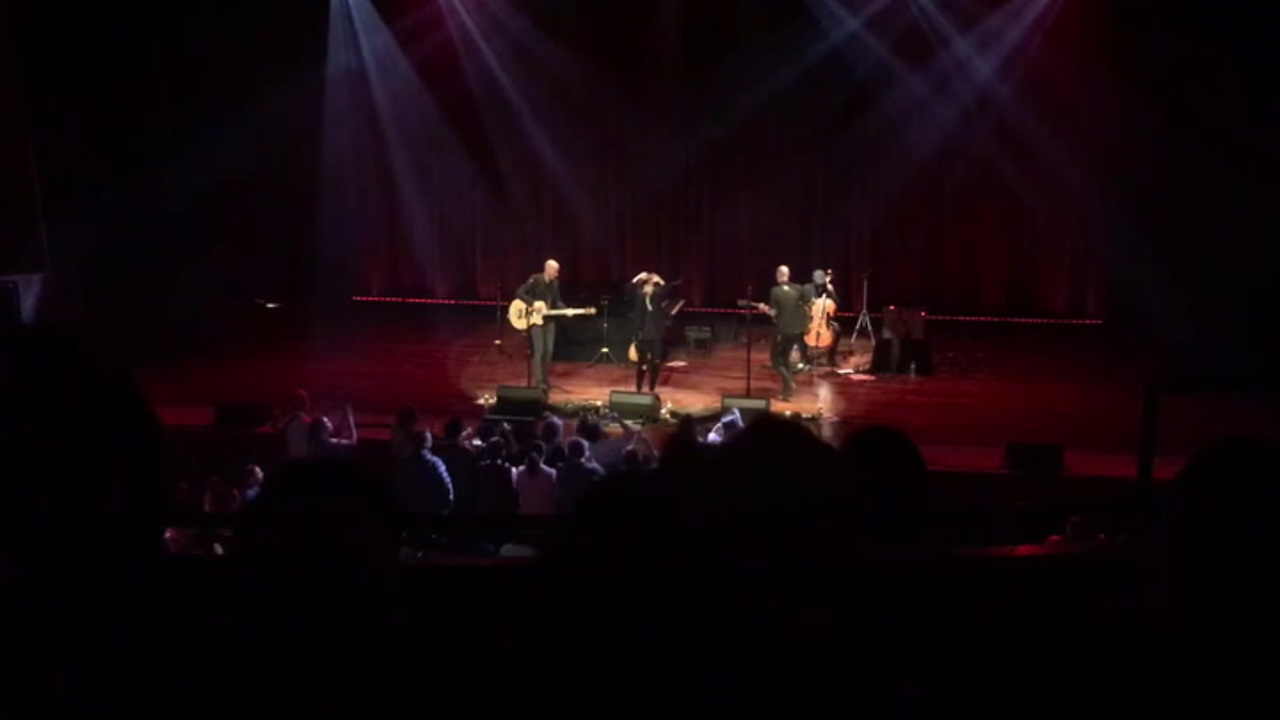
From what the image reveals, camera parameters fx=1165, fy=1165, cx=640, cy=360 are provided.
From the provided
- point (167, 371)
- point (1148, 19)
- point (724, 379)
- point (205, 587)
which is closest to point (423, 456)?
point (205, 587)

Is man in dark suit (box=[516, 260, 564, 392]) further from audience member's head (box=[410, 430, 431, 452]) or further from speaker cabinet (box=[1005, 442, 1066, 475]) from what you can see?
audience member's head (box=[410, 430, 431, 452])

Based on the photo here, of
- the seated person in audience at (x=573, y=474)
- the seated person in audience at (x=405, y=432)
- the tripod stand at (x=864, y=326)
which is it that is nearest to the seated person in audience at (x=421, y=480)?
the seated person in audience at (x=405, y=432)

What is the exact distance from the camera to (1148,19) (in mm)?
15625

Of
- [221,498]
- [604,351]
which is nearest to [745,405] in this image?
[604,351]

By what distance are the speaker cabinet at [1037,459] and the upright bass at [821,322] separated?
4863 millimetres

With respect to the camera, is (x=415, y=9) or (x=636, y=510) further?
(x=415, y=9)

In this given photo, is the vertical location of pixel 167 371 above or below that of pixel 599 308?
below

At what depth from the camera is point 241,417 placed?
35.0ft

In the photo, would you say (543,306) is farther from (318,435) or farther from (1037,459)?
(1037,459)

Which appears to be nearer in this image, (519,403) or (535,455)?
(535,455)

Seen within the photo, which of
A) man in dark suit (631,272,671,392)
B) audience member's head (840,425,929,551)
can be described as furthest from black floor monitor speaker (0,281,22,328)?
man in dark suit (631,272,671,392)

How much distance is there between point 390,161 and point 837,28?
7.27 meters

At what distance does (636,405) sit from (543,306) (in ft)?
5.92

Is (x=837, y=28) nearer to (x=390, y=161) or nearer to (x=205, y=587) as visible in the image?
(x=390, y=161)
